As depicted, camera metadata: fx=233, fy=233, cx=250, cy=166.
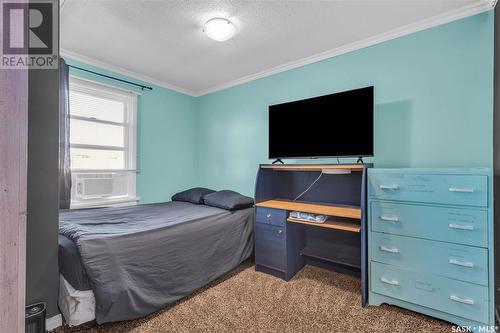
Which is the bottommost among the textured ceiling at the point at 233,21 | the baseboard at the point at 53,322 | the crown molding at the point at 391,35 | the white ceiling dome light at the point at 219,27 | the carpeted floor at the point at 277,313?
the carpeted floor at the point at 277,313

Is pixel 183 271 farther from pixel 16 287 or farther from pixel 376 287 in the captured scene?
pixel 376 287

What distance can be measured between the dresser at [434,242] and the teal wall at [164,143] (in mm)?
2711

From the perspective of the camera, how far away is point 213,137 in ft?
11.8

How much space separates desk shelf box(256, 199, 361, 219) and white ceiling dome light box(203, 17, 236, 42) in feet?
5.28

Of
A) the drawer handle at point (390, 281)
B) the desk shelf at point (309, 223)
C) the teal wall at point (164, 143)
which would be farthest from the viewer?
the teal wall at point (164, 143)

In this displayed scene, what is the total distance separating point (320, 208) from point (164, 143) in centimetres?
240

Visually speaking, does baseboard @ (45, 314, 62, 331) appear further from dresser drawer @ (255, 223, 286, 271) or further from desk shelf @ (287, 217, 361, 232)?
desk shelf @ (287, 217, 361, 232)

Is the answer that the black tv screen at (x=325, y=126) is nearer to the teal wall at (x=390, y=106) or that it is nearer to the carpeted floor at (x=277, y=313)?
the teal wall at (x=390, y=106)

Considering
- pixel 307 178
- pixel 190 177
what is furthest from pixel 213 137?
pixel 307 178

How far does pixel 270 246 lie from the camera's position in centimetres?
230

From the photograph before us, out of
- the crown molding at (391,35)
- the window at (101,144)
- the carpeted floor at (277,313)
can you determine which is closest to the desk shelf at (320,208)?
the carpeted floor at (277,313)

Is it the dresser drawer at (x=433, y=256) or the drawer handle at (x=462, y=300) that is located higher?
the dresser drawer at (x=433, y=256)

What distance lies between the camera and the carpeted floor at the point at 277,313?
5.10 ft

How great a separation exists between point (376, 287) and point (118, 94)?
343cm
